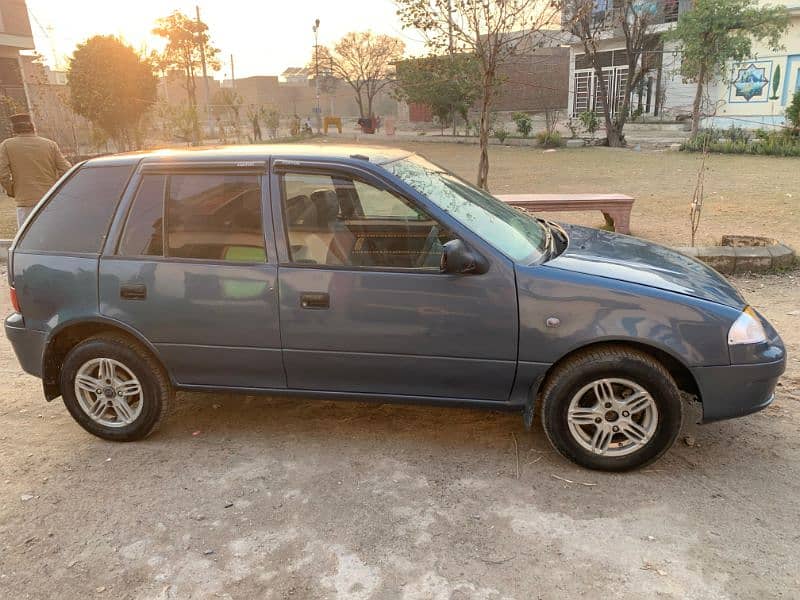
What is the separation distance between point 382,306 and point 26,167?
234 inches

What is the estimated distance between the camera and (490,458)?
3.47 meters

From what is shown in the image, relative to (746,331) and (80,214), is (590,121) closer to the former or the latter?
(746,331)

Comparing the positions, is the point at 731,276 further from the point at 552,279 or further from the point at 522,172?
the point at 522,172

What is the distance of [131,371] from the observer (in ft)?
11.8

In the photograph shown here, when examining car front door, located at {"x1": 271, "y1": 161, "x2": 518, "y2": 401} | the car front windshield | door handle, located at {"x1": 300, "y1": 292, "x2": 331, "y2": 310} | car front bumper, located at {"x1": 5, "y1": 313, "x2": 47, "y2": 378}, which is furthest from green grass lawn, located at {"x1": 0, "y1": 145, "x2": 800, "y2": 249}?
car front bumper, located at {"x1": 5, "y1": 313, "x2": 47, "y2": 378}

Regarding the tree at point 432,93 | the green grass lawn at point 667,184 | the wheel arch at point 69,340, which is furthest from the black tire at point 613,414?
the tree at point 432,93

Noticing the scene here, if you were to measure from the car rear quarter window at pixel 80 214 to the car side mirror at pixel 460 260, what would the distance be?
6.39 feet

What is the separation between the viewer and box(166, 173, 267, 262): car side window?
3.42m

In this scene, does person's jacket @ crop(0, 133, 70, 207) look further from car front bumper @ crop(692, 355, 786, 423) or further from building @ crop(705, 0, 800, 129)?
building @ crop(705, 0, 800, 129)

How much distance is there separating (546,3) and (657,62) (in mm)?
21881

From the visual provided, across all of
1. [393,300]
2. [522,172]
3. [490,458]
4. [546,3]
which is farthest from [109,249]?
[522,172]

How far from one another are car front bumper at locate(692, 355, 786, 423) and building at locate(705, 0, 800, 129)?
79.7ft

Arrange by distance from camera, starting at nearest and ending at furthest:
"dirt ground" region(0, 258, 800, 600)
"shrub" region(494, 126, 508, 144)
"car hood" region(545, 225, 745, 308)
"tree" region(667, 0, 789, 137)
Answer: "dirt ground" region(0, 258, 800, 600), "car hood" region(545, 225, 745, 308), "tree" region(667, 0, 789, 137), "shrub" region(494, 126, 508, 144)

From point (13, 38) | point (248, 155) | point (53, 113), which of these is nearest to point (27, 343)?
point (248, 155)
